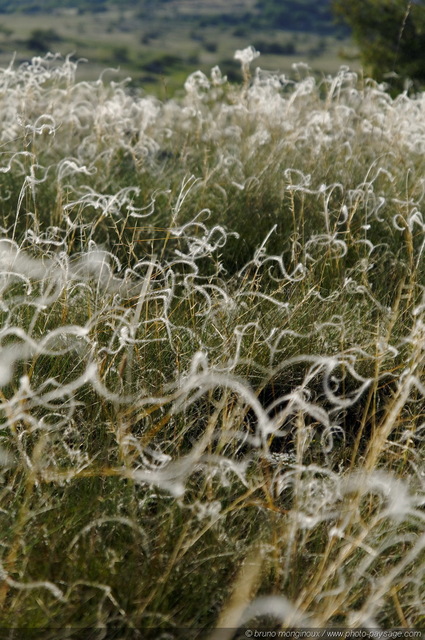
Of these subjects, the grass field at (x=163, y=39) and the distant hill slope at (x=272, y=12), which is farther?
the distant hill slope at (x=272, y=12)

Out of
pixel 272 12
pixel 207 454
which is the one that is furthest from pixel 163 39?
pixel 207 454

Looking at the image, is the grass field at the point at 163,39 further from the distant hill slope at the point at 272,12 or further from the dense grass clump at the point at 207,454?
the dense grass clump at the point at 207,454

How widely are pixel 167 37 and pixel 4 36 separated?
52.8 metres

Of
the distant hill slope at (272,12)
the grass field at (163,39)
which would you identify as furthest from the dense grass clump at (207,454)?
the distant hill slope at (272,12)

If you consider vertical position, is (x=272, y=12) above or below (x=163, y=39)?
above

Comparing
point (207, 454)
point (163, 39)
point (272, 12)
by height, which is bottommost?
point (207, 454)

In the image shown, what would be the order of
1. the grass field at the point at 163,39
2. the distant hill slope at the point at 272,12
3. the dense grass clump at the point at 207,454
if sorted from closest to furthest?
1. the dense grass clump at the point at 207,454
2. the grass field at the point at 163,39
3. the distant hill slope at the point at 272,12

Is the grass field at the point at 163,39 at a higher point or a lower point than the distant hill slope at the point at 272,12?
lower

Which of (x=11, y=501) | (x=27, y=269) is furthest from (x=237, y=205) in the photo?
(x=11, y=501)

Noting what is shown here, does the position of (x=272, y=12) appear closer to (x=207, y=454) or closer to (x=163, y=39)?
(x=163, y=39)

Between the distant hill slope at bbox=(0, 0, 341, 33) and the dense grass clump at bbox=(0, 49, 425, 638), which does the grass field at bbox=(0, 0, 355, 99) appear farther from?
the dense grass clump at bbox=(0, 49, 425, 638)

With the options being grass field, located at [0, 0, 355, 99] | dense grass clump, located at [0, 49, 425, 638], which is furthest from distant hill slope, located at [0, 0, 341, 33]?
dense grass clump, located at [0, 49, 425, 638]

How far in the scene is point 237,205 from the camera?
152 inches

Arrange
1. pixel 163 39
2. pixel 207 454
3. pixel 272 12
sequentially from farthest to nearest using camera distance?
pixel 272 12 < pixel 163 39 < pixel 207 454
